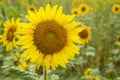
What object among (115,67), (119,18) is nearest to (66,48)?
(115,67)

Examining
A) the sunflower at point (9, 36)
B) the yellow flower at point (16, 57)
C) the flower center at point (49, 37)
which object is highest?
the sunflower at point (9, 36)

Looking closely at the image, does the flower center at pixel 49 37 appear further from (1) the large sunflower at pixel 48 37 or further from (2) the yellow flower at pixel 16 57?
(2) the yellow flower at pixel 16 57

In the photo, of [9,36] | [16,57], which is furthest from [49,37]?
[16,57]

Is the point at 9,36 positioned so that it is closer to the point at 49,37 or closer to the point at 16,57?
the point at 16,57

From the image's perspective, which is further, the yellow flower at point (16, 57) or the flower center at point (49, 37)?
the yellow flower at point (16, 57)

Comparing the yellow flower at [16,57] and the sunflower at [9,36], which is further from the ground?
the sunflower at [9,36]

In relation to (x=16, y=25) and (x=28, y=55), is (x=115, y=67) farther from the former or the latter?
(x=28, y=55)

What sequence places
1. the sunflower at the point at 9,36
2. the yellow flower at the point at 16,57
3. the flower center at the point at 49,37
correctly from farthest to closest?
the yellow flower at the point at 16,57
the sunflower at the point at 9,36
the flower center at the point at 49,37

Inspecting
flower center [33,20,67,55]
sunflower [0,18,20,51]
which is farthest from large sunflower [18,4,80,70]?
sunflower [0,18,20,51]

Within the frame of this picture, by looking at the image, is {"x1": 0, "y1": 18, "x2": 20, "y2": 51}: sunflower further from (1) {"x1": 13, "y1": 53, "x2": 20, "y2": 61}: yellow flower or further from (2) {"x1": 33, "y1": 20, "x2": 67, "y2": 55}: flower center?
(2) {"x1": 33, "y1": 20, "x2": 67, "y2": 55}: flower center

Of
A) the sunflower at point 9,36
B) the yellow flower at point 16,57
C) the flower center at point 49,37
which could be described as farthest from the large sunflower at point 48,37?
the yellow flower at point 16,57
